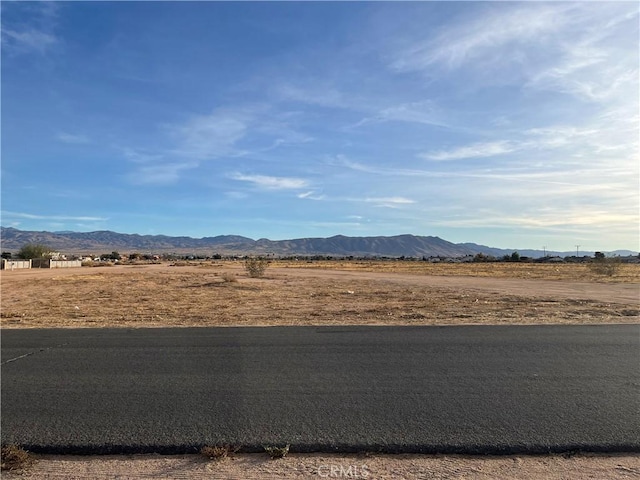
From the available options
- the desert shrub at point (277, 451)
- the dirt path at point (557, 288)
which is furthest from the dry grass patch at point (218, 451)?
the dirt path at point (557, 288)

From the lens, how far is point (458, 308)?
19.4m

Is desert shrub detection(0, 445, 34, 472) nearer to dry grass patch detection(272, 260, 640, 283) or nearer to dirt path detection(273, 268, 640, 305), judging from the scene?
dirt path detection(273, 268, 640, 305)

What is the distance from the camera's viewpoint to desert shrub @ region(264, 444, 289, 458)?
4922 mm

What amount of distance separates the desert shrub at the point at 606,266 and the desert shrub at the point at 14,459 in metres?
54.4

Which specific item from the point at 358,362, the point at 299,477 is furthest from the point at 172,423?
the point at 358,362

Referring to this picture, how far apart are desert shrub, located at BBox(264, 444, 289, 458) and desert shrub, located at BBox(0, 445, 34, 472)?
215 centimetres

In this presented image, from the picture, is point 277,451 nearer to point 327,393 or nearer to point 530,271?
point 327,393

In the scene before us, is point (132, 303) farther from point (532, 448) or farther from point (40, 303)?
point (532, 448)

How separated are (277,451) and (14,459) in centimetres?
239

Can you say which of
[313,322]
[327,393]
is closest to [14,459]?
[327,393]

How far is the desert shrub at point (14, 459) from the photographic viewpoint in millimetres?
4703

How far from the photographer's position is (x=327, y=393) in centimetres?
681

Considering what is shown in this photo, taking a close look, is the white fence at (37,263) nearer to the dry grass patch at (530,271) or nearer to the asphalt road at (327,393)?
the dry grass patch at (530,271)

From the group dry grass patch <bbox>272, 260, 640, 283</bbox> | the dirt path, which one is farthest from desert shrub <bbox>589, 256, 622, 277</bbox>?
the dirt path
